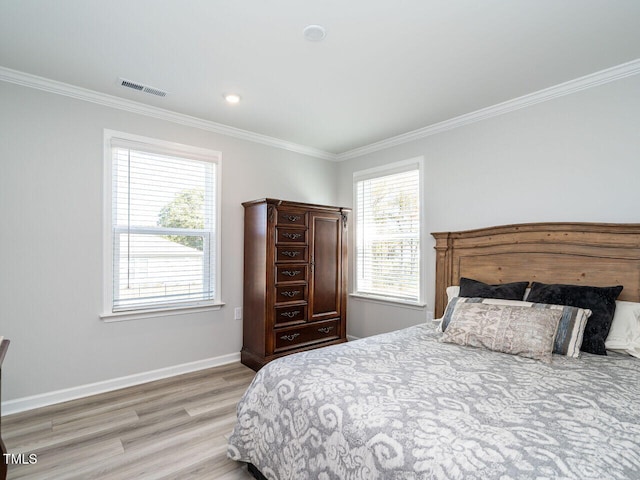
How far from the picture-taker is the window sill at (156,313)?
117 inches

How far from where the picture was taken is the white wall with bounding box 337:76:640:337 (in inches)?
95.2

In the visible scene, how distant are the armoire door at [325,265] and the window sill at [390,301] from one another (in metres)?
0.40

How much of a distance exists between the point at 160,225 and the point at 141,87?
3.88 ft

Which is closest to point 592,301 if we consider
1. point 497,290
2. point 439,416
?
point 497,290

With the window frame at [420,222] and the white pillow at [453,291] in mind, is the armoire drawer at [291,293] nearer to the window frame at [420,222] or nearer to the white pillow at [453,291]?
the window frame at [420,222]

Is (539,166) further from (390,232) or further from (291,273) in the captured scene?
(291,273)

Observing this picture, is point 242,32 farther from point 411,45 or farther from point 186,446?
point 186,446

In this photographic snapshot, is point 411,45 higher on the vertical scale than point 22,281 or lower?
higher

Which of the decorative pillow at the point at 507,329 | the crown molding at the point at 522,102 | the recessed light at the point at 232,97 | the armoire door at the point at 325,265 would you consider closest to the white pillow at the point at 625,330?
the decorative pillow at the point at 507,329

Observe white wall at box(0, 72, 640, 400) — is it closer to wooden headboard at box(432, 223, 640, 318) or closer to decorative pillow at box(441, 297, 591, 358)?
wooden headboard at box(432, 223, 640, 318)

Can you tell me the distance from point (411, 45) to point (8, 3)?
2214 mm

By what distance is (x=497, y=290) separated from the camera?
261 cm

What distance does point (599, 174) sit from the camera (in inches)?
98.7

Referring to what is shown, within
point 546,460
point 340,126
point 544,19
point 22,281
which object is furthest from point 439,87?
point 22,281
